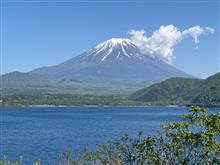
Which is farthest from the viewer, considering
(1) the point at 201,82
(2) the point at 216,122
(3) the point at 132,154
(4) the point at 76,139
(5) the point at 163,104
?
(1) the point at 201,82

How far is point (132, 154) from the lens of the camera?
1222 cm

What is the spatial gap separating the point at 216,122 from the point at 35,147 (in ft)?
119

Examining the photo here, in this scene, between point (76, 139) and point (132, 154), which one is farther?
point (76, 139)

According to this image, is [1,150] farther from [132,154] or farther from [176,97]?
[176,97]

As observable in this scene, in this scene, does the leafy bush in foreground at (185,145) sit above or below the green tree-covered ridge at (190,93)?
below

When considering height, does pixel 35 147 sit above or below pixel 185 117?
below

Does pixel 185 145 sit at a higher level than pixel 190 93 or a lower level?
lower

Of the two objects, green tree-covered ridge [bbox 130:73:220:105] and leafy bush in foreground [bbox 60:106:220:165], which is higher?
green tree-covered ridge [bbox 130:73:220:105]

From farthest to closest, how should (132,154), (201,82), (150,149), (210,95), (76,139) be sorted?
(201,82)
(210,95)
(76,139)
(132,154)
(150,149)

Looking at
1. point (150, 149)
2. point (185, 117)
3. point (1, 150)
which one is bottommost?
point (1, 150)

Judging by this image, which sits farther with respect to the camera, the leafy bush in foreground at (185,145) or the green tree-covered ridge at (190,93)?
the green tree-covered ridge at (190,93)

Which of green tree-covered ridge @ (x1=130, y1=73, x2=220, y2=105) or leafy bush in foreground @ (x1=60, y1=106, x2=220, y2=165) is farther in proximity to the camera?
green tree-covered ridge @ (x1=130, y1=73, x2=220, y2=105)

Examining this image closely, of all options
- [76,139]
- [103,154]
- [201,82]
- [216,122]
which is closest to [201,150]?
[216,122]

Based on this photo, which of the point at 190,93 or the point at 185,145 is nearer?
the point at 185,145
